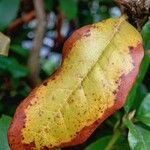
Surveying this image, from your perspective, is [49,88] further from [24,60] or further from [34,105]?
[24,60]

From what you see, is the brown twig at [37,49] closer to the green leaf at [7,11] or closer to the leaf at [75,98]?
the green leaf at [7,11]

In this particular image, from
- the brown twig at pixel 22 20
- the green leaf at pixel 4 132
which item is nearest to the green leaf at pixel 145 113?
the green leaf at pixel 4 132

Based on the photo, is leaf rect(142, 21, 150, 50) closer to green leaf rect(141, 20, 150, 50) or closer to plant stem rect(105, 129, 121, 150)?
green leaf rect(141, 20, 150, 50)

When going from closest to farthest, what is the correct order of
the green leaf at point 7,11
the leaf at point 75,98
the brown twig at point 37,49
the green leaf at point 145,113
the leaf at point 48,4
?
the leaf at point 75,98 < the green leaf at point 145,113 < the brown twig at point 37,49 < the green leaf at point 7,11 < the leaf at point 48,4

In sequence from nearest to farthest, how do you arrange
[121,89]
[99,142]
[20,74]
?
[121,89] → [99,142] → [20,74]

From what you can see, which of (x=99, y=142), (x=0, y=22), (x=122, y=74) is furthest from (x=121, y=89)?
(x=0, y=22)

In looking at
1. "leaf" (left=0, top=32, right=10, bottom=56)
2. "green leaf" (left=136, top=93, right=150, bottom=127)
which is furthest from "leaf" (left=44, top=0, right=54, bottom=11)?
"leaf" (left=0, top=32, right=10, bottom=56)
